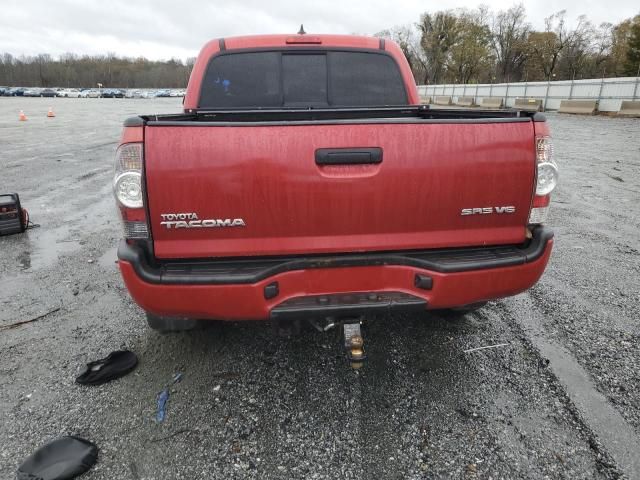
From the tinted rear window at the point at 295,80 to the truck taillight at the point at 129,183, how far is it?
1991mm

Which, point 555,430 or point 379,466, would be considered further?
point 555,430

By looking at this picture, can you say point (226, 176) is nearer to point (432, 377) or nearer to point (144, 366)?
point (144, 366)

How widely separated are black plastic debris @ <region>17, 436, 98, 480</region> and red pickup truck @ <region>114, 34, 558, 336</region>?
0.77m

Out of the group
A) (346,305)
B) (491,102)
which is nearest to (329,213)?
(346,305)

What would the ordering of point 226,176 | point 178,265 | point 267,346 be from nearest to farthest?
point 226,176, point 178,265, point 267,346

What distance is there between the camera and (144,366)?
2963mm

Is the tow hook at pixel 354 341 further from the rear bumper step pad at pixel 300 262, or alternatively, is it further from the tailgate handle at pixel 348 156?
the tailgate handle at pixel 348 156

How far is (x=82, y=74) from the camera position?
13062cm

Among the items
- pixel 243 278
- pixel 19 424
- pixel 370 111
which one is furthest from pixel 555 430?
pixel 19 424

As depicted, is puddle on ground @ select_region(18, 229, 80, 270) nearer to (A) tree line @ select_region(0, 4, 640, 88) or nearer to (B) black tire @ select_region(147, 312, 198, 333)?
(B) black tire @ select_region(147, 312, 198, 333)

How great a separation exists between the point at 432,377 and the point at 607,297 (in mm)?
2138

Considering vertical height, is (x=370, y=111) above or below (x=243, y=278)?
above

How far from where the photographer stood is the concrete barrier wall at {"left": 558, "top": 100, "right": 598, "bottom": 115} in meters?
27.9

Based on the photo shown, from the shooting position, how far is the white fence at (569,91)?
26.1 m
